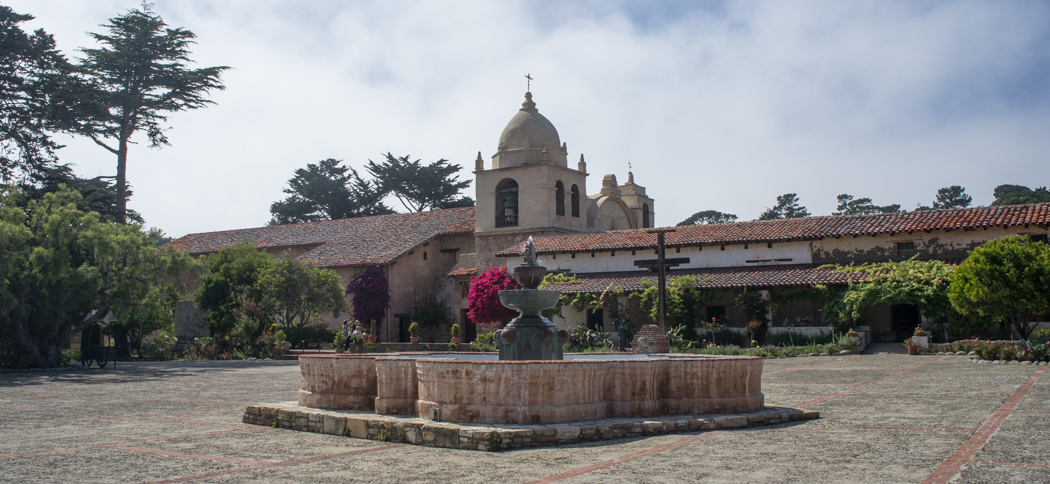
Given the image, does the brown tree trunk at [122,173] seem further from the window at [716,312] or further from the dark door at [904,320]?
the dark door at [904,320]

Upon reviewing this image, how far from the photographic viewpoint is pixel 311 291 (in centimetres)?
3322

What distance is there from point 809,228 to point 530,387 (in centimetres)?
2451

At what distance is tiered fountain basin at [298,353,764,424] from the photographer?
8.91 meters

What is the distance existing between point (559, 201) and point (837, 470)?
32005mm

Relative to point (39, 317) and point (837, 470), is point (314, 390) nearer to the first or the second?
point (837, 470)

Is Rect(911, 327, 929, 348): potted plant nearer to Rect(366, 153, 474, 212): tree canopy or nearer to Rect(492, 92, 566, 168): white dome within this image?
Rect(492, 92, 566, 168): white dome

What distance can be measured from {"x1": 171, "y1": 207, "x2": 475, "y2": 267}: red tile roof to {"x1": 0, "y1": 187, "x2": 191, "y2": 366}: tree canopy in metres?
12.3

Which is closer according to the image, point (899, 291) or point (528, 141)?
point (899, 291)

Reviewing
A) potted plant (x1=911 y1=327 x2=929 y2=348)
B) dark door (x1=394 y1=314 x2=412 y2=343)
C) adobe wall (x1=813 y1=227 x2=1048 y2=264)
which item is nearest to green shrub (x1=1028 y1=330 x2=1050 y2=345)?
potted plant (x1=911 y1=327 x2=929 y2=348)

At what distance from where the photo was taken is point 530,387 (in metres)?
8.91

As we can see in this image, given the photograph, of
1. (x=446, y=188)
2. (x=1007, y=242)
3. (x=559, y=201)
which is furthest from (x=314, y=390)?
(x=446, y=188)

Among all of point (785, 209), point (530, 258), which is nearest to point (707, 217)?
point (785, 209)

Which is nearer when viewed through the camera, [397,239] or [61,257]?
[61,257]

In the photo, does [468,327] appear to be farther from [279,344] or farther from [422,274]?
[279,344]
